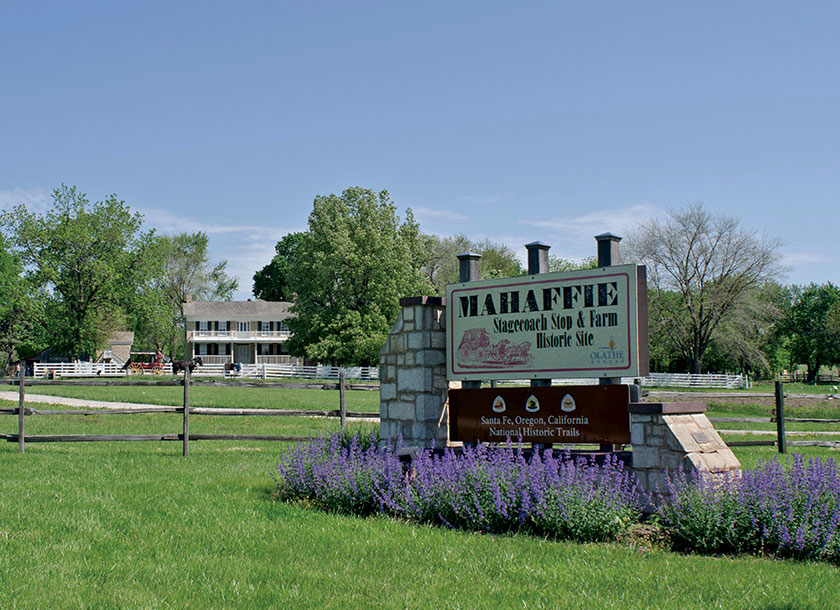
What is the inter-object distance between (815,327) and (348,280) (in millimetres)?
55311

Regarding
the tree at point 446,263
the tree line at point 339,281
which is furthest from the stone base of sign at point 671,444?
the tree at point 446,263

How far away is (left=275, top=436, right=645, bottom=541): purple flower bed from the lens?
750 cm

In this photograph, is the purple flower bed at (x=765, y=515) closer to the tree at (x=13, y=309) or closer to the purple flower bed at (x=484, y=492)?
the purple flower bed at (x=484, y=492)

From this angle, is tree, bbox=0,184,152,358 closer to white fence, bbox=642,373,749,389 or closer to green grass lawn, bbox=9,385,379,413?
green grass lawn, bbox=9,385,379,413

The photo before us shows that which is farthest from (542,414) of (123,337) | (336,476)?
(123,337)

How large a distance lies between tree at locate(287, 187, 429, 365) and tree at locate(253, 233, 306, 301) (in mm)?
32297

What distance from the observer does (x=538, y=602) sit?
5.52m

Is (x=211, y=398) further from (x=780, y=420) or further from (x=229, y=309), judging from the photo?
(x=229, y=309)

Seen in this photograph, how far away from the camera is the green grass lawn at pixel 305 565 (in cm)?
565

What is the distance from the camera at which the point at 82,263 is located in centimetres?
5216

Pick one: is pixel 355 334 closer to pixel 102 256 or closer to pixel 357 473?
pixel 102 256

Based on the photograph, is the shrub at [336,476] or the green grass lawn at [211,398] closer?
the shrub at [336,476]

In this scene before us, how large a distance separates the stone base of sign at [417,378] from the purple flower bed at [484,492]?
47.9 inches

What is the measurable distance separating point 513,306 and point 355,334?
36970mm
